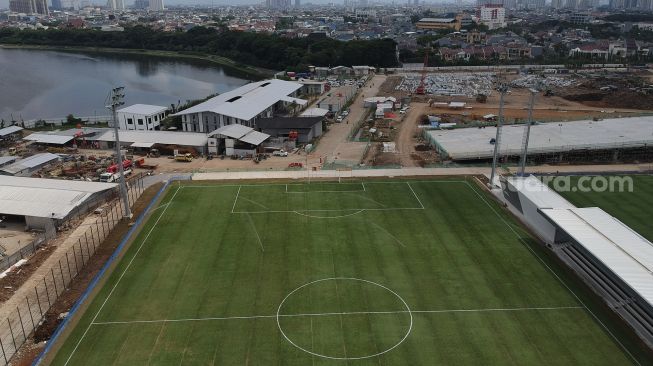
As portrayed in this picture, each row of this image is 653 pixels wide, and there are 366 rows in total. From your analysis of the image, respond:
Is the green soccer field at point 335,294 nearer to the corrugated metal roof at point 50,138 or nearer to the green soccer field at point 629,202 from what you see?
the green soccer field at point 629,202

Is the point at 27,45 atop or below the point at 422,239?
atop

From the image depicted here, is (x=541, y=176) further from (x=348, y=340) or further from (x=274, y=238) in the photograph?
(x=348, y=340)

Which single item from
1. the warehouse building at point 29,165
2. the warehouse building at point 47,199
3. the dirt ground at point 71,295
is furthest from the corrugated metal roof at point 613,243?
the warehouse building at point 29,165

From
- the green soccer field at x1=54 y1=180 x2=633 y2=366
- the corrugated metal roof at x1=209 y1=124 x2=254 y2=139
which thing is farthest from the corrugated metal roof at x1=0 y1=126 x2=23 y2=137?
the green soccer field at x1=54 y1=180 x2=633 y2=366

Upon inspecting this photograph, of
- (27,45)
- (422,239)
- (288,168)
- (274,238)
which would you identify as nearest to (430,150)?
(288,168)

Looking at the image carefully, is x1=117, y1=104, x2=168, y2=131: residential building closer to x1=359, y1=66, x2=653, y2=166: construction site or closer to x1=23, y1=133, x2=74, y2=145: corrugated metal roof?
x1=23, y1=133, x2=74, y2=145: corrugated metal roof

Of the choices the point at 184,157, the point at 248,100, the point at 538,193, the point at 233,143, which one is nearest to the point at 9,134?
the point at 184,157
